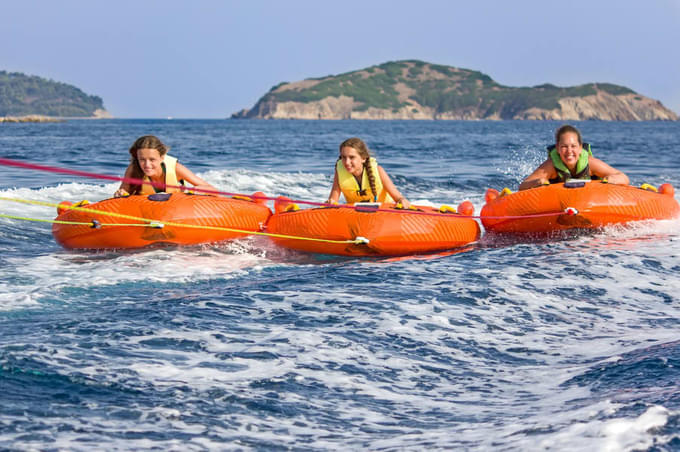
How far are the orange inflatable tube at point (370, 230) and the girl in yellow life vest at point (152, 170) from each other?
136 centimetres

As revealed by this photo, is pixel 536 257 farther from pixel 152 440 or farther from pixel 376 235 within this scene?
pixel 152 440

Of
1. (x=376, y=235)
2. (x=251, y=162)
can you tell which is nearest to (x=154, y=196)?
(x=376, y=235)

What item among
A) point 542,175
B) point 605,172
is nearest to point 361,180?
point 542,175

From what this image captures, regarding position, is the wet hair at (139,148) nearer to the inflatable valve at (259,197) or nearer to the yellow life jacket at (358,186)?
the inflatable valve at (259,197)

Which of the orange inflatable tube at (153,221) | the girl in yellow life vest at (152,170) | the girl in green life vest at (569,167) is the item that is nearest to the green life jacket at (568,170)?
the girl in green life vest at (569,167)

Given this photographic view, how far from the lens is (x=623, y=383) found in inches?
168

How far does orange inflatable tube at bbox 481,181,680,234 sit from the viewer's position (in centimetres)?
889

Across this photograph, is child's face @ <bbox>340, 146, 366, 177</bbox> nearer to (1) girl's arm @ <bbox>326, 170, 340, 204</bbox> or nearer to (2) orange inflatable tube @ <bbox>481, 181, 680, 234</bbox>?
(1) girl's arm @ <bbox>326, 170, 340, 204</bbox>

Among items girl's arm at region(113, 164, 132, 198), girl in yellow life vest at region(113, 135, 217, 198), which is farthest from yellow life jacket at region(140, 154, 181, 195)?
girl's arm at region(113, 164, 132, 198)

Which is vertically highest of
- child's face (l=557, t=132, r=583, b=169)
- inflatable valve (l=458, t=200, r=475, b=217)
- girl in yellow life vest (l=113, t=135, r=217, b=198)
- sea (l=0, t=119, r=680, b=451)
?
child's face (l=557, t=132, r=583, b=169)

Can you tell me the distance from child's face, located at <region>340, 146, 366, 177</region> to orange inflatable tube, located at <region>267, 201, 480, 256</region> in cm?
58

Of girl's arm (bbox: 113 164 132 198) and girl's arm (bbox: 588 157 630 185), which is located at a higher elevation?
girl's arm (bbox: 588 157 630 185)

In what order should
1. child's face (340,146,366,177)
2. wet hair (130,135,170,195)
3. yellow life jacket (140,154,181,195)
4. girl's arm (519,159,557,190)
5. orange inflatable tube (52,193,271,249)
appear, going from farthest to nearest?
girl's arm (519,159,557,190), yellow life jacket (140,154,181,195), child's face (340,146,366,177), wet hair (130,135,170,195), orange inflatable tube (52,193,271,249)

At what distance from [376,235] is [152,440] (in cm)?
488
